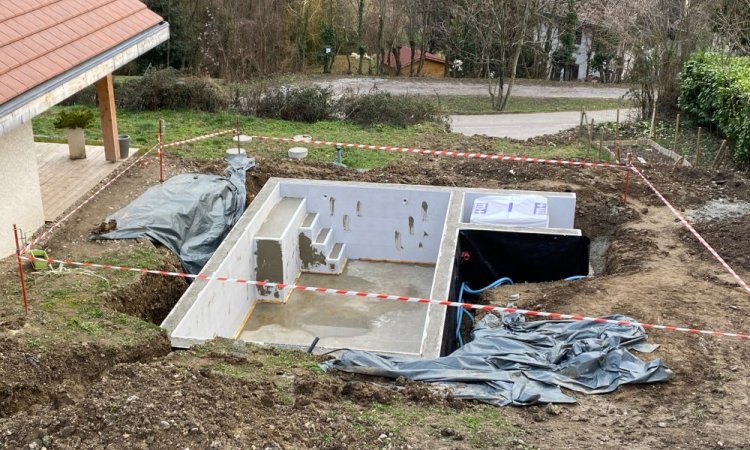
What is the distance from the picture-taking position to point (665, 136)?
898 inches

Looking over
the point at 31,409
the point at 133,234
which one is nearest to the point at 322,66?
the point at 133,234

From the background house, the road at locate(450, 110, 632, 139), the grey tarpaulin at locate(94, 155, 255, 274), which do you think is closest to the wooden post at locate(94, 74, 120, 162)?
the grey tarpaulin at locate(94, 155, 255, 274)

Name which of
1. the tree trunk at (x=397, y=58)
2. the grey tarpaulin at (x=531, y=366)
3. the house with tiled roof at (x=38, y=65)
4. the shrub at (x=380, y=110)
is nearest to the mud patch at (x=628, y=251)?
the grey tarpaulin at (x=531, y=366)

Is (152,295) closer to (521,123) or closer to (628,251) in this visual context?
(628,251)

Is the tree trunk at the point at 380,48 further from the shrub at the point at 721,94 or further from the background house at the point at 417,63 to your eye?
the shrub at the point at 721,94

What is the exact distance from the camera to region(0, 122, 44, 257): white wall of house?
1212 centimetres

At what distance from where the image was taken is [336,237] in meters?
16.1

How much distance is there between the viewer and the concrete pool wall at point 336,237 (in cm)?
1311

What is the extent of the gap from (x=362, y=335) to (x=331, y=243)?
10.4 feet

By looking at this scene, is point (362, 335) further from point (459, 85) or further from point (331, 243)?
point (459, 85)

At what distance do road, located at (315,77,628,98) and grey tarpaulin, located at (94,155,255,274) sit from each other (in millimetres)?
20556

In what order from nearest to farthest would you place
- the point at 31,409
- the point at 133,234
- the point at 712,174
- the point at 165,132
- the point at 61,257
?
the point at 31,409 < the point at 61,257 < the point at 133,234 < the point at 712,174 < the point at 165,132

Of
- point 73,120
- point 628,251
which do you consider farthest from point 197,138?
point 628,251

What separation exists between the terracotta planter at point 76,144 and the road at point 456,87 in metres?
19.8
